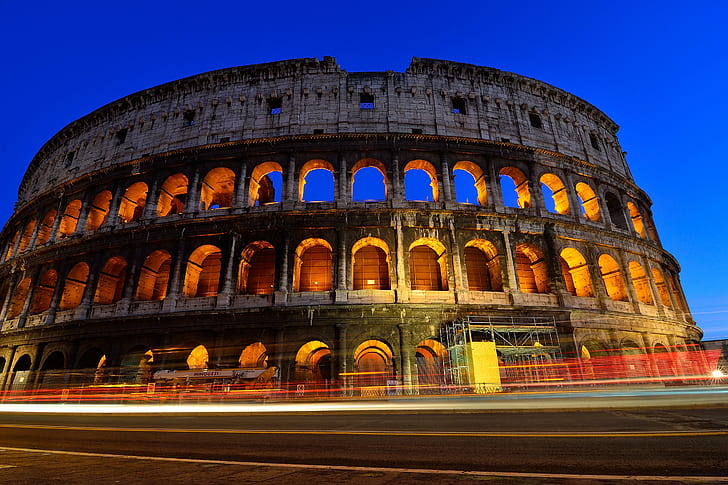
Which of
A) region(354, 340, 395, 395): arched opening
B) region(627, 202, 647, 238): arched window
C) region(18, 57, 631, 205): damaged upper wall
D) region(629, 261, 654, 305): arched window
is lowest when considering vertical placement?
region(354, 340, 395, 395): arched opening

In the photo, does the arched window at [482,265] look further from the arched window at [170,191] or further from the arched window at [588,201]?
the arched window at [170,191]

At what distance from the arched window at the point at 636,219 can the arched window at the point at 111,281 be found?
31.2m

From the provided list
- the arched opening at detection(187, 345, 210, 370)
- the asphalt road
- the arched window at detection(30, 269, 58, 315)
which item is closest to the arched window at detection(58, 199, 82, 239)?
the arched window at detection(30, 269, 58, 315)

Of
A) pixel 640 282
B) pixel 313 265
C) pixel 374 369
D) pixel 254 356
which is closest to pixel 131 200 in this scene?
pixel 313 265

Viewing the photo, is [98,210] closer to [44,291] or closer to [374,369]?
[44,291]

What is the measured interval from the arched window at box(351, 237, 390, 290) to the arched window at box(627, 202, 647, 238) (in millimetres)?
17301

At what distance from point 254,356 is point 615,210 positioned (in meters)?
23.7

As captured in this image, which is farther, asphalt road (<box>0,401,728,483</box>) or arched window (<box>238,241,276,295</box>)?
arched window (<box>238,241,276,295</box>)

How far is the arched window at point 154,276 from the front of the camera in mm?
18828

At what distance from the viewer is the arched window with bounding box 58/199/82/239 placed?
22837 mm

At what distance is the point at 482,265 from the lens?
1930 cm

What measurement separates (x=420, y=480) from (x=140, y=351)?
62.4 ft

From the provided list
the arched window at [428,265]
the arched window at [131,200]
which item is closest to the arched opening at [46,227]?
the arched window at [131,200]

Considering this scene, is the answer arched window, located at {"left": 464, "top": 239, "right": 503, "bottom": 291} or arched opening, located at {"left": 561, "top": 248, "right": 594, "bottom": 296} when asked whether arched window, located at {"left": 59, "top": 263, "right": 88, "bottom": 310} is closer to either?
arched window, located at {"left": 464, "top": 239, "right": 503, "bottom": 291}
